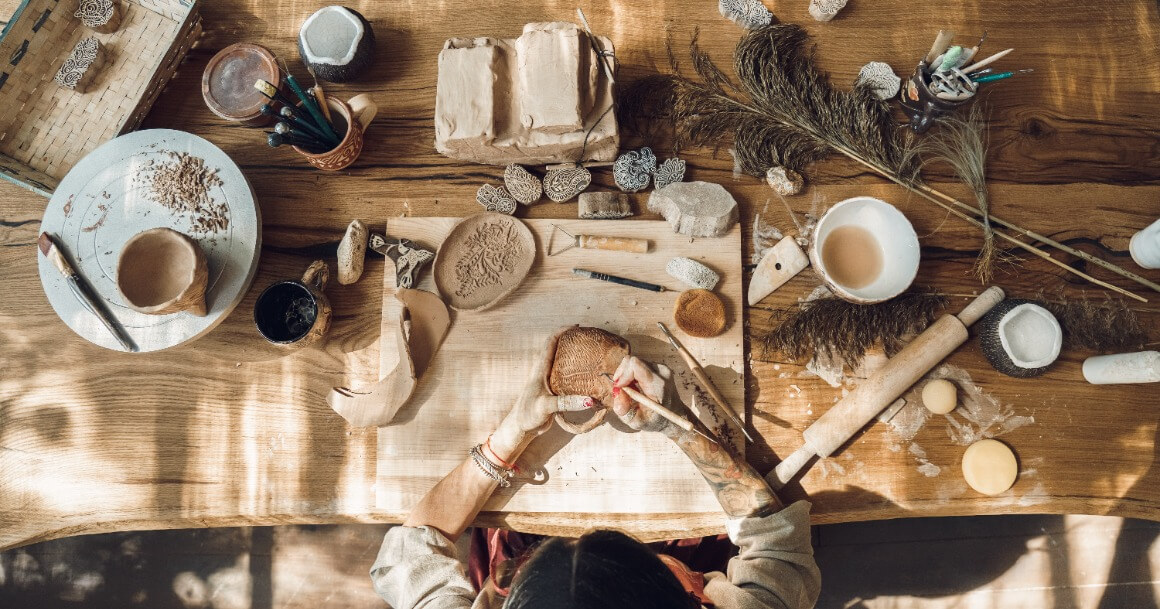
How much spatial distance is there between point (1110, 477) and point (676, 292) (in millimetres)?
1320

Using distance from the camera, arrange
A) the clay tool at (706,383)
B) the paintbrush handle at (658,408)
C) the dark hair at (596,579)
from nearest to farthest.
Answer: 1. the dark hair at (596,579)
2. the paintbrush handle at (658,408)
3. the clay tool at (706,383)

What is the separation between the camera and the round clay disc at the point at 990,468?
1683 millimetres

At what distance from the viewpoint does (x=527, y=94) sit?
1.67 meters

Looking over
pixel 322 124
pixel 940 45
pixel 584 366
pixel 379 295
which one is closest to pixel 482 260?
pixel 379 295

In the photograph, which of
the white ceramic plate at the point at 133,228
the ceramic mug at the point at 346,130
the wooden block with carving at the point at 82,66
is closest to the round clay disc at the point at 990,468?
the ceramic mug at the point at 346,130

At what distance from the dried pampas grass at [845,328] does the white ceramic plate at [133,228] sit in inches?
59.2

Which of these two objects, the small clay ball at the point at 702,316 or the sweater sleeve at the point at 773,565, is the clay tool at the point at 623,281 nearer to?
the small clay ball at the point at 702,316

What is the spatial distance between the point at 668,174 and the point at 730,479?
872mm

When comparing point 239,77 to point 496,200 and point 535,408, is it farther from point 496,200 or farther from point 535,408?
point 535,408

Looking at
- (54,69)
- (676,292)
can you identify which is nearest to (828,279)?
(676,292)

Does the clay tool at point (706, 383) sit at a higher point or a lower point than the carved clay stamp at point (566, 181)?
lower

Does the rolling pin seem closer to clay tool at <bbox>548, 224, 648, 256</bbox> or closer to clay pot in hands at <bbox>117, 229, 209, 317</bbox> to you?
clay tool at <bbox>548, 224, 648, 256</bbox>

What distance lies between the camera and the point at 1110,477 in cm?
173

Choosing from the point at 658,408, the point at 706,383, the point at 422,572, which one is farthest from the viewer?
the point at 706,383
